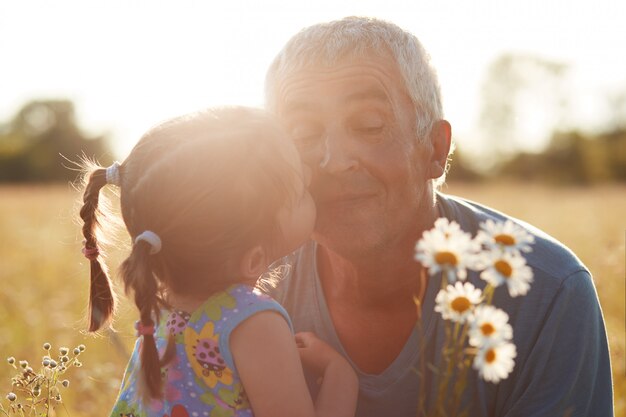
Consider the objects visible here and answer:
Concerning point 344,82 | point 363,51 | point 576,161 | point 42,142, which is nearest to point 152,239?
point 344,82

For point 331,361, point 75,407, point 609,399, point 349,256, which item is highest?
point 349,256

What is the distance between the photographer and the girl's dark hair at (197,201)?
1.96 meters

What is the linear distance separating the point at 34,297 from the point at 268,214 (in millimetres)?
4662

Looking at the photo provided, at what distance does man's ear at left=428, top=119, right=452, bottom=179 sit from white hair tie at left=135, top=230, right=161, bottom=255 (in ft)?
4.09

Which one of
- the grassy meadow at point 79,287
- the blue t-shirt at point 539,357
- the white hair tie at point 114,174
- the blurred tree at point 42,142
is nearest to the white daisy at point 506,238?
the blue t-shirt at point 539,357

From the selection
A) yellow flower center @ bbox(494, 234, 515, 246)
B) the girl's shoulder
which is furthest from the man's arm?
yellow flower center @ bbox(494, 234, 515, 246)

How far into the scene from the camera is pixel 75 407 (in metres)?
3.78

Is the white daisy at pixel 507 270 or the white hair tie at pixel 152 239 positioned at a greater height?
the white daisy at pixel 507 270

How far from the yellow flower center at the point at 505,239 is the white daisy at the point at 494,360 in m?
0.22

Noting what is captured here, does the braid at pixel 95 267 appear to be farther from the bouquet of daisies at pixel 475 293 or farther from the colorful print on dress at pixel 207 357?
the bouquet of daisies at pixel 475 293

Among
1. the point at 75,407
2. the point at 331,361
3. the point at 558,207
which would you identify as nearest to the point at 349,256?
the point at 331,361

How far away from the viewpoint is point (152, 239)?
6.28 ft

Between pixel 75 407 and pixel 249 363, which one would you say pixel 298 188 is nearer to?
pixel 249 363

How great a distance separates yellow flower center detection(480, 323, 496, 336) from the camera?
1.44 metres
